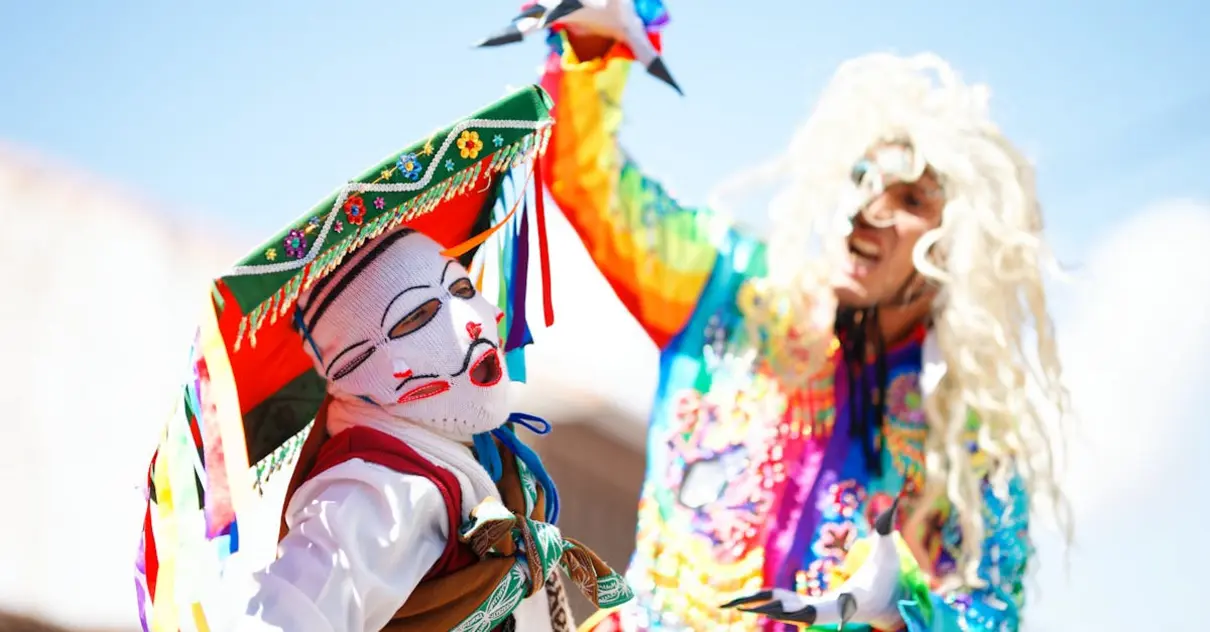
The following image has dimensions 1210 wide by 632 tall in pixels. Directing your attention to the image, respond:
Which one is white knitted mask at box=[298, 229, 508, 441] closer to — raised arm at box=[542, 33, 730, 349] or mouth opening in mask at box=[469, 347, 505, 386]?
mouth opening in mask at box=[469, 347, 505, 386]

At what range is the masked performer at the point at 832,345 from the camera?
6.89 feet

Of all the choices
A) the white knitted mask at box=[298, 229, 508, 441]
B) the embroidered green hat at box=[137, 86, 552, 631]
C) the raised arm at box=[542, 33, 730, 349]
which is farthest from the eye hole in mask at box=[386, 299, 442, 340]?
the raised arm at box=[542, 33, 730, 349]

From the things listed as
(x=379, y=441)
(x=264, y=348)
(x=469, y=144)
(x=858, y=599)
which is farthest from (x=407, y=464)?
(x=858, y=599)

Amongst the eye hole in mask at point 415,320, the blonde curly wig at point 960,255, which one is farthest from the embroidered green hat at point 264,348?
the blonde curly wig at point 960,255

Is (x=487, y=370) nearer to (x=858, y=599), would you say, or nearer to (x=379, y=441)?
(x=379, y=441)

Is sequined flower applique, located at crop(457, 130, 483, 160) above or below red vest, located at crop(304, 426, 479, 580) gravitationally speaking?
above

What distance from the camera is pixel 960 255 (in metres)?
2.14

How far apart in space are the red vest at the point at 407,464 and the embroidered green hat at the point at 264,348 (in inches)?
4.6

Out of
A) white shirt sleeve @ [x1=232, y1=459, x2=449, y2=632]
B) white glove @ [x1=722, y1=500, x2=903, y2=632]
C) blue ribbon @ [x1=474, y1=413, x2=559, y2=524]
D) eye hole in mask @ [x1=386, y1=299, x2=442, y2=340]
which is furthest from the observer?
white glove @ [x1=722, y1=500, x2=903, y2=632]

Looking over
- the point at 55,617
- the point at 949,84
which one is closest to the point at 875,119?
the point at 949,84

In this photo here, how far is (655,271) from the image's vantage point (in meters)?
2.23

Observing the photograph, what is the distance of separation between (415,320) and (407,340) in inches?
1.1

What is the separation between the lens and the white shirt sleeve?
132 centimetres

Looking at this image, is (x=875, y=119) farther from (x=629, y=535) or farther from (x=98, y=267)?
(x=629, y=535)
